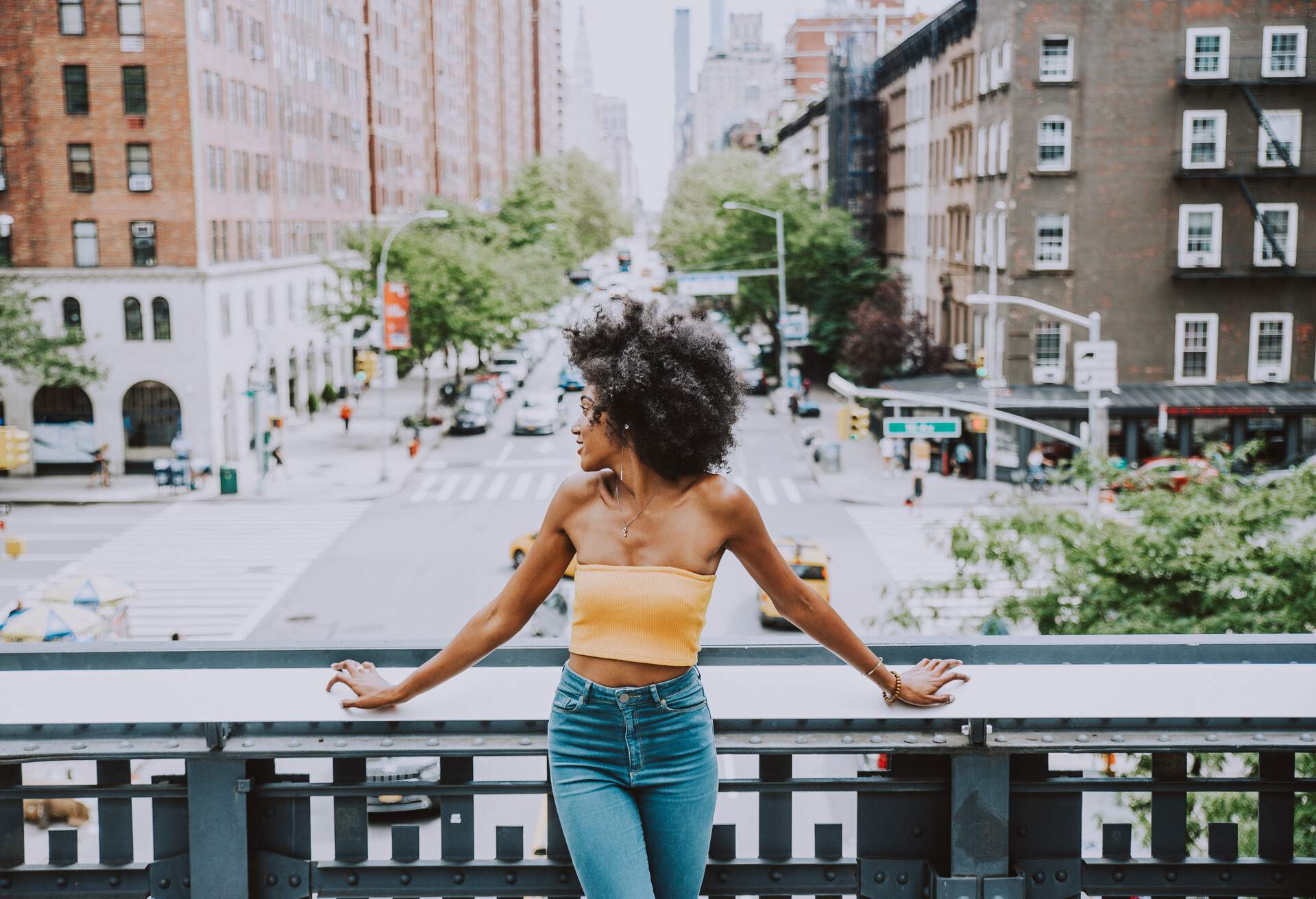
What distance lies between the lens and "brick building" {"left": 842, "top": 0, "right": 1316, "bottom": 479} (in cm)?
4688

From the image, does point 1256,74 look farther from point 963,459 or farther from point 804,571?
point 804,571

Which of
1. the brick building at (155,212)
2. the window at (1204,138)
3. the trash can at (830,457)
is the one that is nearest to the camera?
the brick building at (155,212)

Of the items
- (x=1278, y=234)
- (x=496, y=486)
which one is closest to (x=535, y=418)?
(x=496, y=486)

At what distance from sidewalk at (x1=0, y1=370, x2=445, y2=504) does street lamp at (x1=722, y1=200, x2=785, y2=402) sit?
15214 millimetres

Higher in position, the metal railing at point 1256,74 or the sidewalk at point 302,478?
the metal railing at point 1256,74

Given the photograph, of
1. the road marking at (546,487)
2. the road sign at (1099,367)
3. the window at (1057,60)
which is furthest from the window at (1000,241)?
the road marking at (546,487)

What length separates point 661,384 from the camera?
12.8 feet

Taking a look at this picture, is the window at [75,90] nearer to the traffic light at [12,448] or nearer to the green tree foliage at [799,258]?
the traffic light at [12,448]

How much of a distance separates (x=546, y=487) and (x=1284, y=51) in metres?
27.4

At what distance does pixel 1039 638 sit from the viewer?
13.7 ft

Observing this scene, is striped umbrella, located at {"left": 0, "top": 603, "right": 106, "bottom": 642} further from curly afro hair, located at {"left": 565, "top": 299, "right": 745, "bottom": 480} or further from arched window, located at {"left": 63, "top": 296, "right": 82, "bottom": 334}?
arched window, located at {"left": 63, "top": 296, "right": 82, "bottom": 334}

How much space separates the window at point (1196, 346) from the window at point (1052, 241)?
4241mm

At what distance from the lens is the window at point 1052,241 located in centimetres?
4847

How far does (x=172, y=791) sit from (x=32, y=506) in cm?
4409
